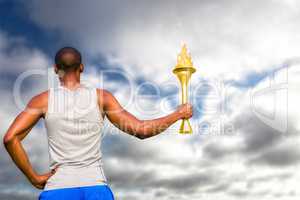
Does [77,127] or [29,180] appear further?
[29,180]

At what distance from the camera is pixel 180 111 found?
9.35 meters

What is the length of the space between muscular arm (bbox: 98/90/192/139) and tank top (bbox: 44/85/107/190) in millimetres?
266

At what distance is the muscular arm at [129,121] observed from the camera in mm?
8586

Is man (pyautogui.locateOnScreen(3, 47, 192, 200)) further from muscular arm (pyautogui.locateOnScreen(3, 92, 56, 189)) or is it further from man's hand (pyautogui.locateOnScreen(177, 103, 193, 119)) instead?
man's hand (pyautogui.locateOnScreen(177, 103, 193, 119))

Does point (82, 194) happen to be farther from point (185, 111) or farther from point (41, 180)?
point (185, 111)

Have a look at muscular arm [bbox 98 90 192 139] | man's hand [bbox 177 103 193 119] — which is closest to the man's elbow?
muscular arm [bbox 98 90 192 139]

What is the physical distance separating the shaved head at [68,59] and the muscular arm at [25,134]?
0.57 metres

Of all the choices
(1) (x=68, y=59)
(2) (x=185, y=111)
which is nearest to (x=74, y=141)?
(1) (x=68, y=59)

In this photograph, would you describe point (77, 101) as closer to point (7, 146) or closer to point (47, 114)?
point (47, 114)

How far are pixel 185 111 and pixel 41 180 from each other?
9.45 ft

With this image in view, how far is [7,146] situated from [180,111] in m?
3.15

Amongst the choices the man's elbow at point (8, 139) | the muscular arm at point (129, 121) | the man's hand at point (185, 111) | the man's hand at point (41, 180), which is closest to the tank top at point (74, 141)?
the man's hand at point (41, 180)

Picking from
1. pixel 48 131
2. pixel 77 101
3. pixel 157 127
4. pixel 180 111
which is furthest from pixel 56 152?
pixel 180 111

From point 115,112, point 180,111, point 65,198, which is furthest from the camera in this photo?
point 180,111
